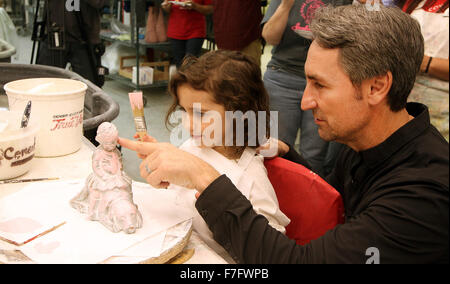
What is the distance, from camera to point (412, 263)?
2.33 ft

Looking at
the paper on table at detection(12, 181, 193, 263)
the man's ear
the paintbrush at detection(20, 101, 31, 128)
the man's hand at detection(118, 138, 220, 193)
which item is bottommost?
the paper on table at detection(12, 181, 193, 263)

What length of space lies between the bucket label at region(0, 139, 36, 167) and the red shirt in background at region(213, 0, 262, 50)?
1.43 metres

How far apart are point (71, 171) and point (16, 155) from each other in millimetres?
149

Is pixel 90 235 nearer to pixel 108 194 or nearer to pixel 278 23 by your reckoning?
pixel 108 194

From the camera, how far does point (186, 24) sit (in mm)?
3242

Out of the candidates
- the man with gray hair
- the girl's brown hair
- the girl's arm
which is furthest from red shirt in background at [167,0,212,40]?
the man with gray hair

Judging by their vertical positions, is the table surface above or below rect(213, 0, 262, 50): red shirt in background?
below

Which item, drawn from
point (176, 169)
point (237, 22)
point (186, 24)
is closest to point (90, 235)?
point (176, 169)

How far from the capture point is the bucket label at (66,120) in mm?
1183

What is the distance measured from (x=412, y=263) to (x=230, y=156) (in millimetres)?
530

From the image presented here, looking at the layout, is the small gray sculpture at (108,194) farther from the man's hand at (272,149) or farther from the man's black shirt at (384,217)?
the man's hand at (272,149)

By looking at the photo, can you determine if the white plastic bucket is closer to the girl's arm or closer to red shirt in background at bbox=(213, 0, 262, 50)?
the girl's arm

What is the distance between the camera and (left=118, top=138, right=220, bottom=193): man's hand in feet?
2.66

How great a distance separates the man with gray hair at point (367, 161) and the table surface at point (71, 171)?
48 mm
